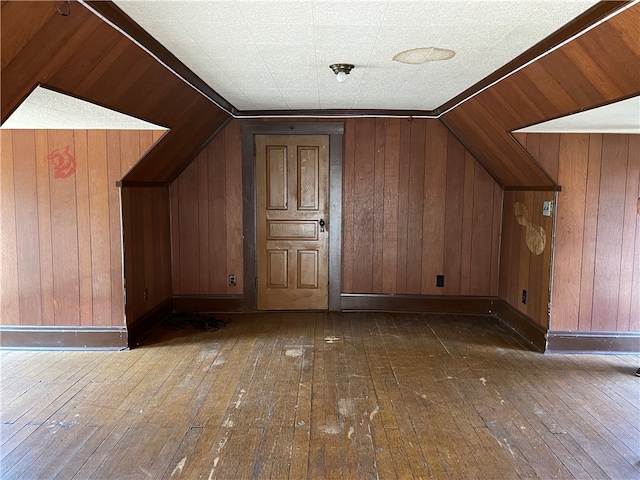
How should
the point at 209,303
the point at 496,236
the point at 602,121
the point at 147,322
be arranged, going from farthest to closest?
1. the point at 209,303
2. the point at 496,236
3. the point at 147,322
4. the point at 602,121

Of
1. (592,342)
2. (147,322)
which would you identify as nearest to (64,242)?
(147,322)

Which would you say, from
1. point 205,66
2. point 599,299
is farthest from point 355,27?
point 599,299

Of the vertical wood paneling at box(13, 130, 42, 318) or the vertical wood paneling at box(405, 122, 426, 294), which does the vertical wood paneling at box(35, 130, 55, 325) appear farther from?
the vertical wood paneling at box(405, 122, 426, 294)

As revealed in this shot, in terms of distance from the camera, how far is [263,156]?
4695 mm

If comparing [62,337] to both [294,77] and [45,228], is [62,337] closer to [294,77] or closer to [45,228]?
[45,228]

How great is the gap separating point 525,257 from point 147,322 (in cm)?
347

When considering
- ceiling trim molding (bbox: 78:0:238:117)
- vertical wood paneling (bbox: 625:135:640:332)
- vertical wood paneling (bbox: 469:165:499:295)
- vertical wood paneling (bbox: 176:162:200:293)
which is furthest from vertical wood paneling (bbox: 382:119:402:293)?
vertical wood paneling (bbox: 625:135:640:332)

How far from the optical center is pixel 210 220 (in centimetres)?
476

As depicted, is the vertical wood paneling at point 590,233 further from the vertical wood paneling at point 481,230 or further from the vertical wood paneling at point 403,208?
the vertical wood paneling at point 403,208

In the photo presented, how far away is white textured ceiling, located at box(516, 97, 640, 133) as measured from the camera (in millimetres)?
2537

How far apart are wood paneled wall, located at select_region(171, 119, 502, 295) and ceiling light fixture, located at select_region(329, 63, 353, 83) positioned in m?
1.72

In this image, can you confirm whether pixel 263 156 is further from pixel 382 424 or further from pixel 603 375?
pixel 603 375

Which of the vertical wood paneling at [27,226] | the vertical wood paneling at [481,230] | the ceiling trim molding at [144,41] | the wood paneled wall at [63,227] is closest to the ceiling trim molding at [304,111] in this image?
the ceiling trim molding at [144,41]

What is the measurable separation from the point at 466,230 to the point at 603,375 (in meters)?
1.92
